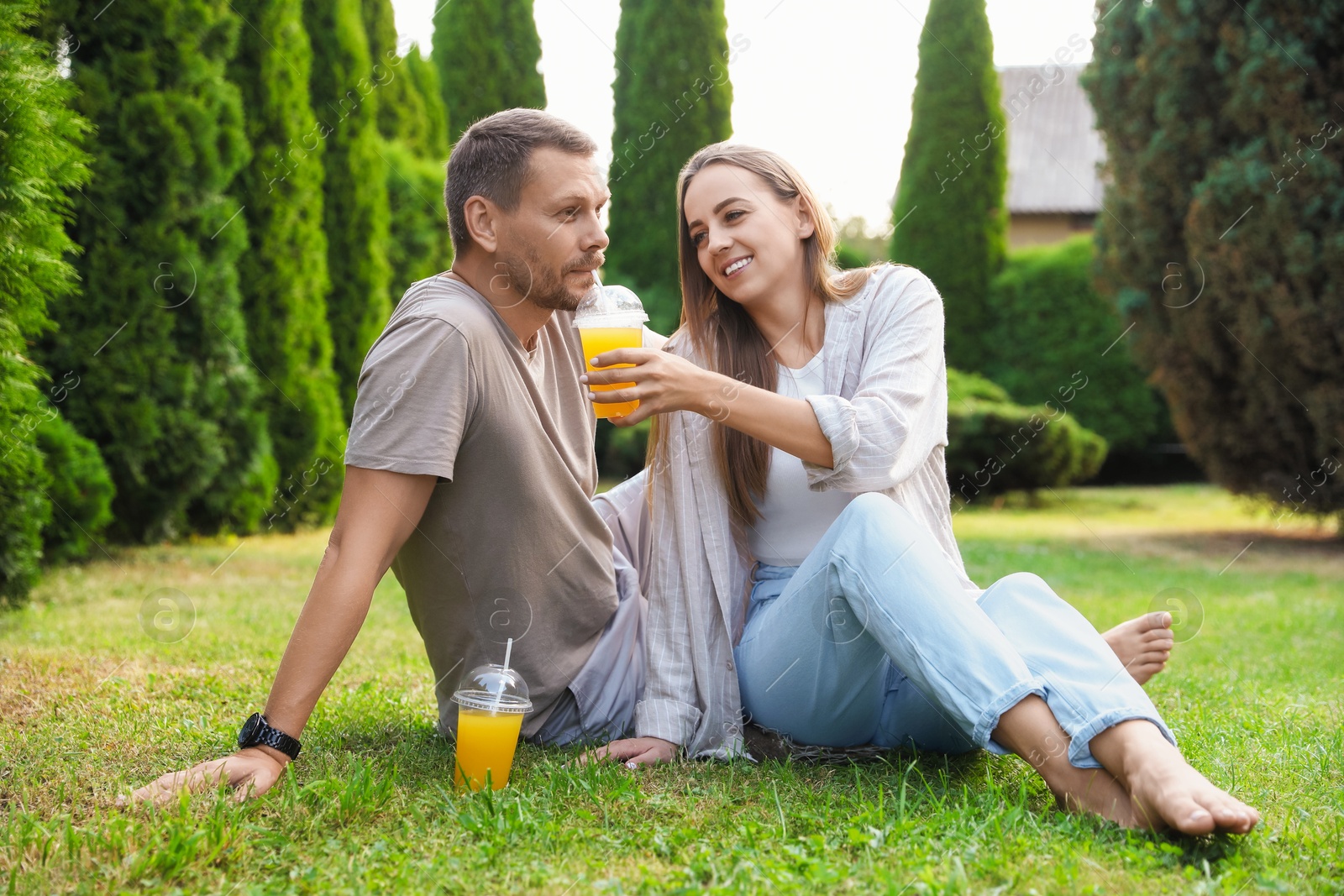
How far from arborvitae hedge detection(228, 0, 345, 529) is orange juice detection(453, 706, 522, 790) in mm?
5688

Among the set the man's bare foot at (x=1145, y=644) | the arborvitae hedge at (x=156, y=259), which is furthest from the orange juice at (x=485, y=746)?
the arborvitae hedge at (x=156, y=259)

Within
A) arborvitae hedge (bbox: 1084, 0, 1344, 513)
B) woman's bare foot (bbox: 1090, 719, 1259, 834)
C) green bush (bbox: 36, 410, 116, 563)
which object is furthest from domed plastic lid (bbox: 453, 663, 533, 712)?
arborvitae hedge (bbox: 1084, 0, 1344, 513)

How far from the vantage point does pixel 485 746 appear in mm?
2137

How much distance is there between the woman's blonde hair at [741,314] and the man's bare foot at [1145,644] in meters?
0.88

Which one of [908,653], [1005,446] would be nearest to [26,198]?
[908,653]

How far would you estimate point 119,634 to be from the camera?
3.98 metres

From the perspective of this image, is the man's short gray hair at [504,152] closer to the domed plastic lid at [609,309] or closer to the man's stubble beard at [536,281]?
the man's stubble beard at [536,281]

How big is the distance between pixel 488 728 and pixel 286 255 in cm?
632

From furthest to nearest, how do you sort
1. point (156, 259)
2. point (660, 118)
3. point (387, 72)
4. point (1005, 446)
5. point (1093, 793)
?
1. point (660, 118)
2. point (1005, 446)
3. point (387, 72)
4. point (156, 259)
5. point (1093, 793)

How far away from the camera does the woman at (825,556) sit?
1948 millimetres

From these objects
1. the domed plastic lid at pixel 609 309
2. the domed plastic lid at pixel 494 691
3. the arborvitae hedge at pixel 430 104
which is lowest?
the domed plastic lid at pixel 494 691

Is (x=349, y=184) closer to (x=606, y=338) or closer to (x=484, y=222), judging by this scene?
(x=484, y=222)

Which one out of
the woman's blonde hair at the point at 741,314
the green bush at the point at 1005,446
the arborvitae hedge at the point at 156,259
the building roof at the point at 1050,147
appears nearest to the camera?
the woman's blonde hair at the point at 741,314

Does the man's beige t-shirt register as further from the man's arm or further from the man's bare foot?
the man's bare foot
